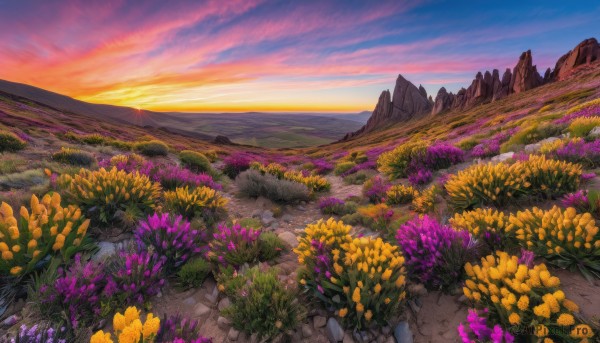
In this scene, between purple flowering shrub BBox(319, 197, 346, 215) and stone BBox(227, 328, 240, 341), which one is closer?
stone BBox(227, 328, 240, 341)

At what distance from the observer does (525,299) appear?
91.4 inches

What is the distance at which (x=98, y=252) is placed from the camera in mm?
4082

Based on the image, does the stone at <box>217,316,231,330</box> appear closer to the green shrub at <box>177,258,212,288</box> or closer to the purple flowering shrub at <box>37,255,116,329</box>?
the green shrub at <box>177,258,212,288</box>

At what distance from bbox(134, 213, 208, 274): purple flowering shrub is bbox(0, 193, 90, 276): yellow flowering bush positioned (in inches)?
31.0

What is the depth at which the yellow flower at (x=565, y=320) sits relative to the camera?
83.3 inches

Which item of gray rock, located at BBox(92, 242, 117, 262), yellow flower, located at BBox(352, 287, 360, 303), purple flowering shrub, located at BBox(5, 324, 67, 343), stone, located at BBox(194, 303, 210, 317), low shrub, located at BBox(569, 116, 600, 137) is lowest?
stone, located at BBox(194, 303, 210, 317)

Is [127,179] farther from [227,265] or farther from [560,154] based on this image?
[560,154]

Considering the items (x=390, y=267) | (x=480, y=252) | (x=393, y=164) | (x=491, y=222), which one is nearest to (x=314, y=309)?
(x=390, y=267)

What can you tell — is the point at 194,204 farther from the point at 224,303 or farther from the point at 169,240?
the point at 224,303

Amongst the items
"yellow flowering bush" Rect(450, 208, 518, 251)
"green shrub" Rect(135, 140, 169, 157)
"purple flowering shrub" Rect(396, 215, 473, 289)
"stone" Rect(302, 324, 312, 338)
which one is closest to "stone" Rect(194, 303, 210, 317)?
"stone" Rect(302, 324, 312, 338)

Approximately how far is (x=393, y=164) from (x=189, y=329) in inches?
413

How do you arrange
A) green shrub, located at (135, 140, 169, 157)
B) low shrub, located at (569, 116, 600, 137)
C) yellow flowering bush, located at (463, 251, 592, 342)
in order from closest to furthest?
yellow flowering bush, located at (463, 251, 592, 342) < low shrub, located at (569, 116, 600, 137) < green shrub, located at (135, 140, 169, 157)

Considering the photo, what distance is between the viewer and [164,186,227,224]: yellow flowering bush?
18.7 ft

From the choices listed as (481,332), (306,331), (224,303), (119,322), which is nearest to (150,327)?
(119,322)
